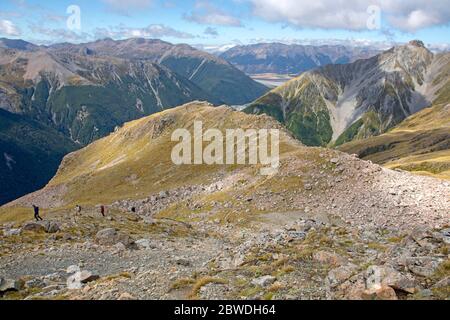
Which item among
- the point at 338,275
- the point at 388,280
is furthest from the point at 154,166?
the point at 388,280

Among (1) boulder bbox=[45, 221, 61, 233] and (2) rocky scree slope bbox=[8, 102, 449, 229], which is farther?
(2) rocky scree slope bbox=[8, 102, 449, 229]

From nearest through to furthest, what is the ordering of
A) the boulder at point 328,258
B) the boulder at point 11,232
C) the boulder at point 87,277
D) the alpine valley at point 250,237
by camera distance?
the alpine valley at point 250,237 → the boulder at point 328,258 → the boulder at point 87,277 → the boulder at point 11,232

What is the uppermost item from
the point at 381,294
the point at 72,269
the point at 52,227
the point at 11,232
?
the point at 381,294

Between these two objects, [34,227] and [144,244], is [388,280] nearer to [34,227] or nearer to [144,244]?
[144,244]

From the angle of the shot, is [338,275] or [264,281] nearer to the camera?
[338,275]

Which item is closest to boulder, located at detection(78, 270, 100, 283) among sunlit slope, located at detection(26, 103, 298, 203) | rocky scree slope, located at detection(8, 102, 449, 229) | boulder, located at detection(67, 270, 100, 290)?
boulder, located at detection(67, 270, 100, 290)

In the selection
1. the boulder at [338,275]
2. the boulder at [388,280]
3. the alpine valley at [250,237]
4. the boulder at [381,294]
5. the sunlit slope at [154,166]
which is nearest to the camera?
the boulder at [381,294]

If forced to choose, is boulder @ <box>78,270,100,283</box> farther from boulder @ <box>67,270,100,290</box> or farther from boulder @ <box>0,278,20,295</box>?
boulder @ <box>0,278,20,295</box>

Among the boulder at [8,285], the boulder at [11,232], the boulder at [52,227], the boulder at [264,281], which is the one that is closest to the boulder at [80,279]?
the boulder at [8,285]

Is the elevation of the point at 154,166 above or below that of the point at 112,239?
below

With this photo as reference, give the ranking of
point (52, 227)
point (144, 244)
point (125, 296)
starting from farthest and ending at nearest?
point (52, 227), point (144, 244), point (125, 296)

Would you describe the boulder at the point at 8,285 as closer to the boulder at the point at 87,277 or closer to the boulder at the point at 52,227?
the boulder at the point at 87,277

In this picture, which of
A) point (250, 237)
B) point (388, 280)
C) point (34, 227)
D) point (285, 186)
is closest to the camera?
point (388, 280)

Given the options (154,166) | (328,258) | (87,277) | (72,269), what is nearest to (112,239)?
(72,269)
